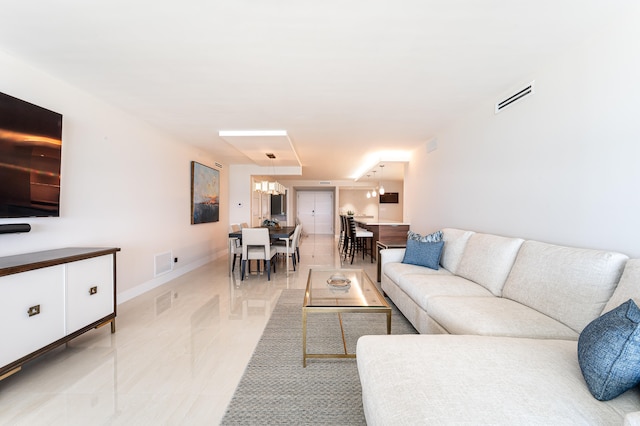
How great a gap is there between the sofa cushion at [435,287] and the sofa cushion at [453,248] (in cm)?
25

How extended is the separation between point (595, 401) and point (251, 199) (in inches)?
265

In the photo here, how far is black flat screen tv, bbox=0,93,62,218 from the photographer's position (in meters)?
1.99

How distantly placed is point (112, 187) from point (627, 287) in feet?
14.3

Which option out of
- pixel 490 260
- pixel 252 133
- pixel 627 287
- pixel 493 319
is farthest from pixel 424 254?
pixel 252 133

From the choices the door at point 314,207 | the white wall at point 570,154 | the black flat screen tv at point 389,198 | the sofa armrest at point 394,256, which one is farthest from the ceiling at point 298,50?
the door at point 314,207

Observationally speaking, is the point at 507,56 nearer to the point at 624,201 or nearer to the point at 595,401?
the point at 624,201

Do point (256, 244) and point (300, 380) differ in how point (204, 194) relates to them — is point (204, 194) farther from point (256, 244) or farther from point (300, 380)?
point (300, 380)

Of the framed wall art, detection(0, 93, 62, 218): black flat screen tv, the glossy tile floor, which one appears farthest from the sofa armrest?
the framed wall art

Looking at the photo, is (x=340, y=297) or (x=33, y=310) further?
(x=340, y=297)

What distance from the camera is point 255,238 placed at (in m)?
4.34

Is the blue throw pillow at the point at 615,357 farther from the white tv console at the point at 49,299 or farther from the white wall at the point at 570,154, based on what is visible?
the white tv console at the point at 49,299

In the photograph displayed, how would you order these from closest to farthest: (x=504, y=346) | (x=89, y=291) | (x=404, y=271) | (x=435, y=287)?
(x=504, y=346)
(x=89, y=291)
(x=435, y=287)
(x=404, y=271)

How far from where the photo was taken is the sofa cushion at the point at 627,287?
1.29 meters

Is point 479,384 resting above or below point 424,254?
below
